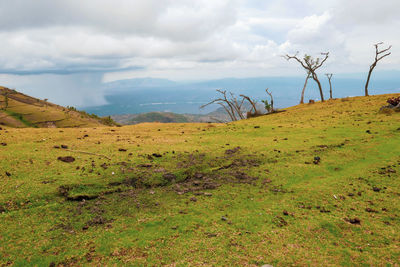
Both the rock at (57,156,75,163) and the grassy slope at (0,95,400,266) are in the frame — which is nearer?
the grassy slope at (0,95,400,266)

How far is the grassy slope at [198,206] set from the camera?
5406 mm

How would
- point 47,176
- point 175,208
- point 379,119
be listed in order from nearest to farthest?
point 175,208 → point 47,176 → point 379,119

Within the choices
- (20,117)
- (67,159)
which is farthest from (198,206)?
(20,117)

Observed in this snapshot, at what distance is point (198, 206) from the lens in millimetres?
7434

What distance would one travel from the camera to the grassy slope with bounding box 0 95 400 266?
541cm

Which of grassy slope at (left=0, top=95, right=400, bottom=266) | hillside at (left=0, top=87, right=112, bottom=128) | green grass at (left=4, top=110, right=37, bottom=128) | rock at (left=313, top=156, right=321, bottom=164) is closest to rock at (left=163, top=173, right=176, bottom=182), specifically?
grassy slope at (left=0, top=95, right=400, bottom=266)

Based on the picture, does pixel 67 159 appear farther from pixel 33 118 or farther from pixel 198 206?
pixel 33 118

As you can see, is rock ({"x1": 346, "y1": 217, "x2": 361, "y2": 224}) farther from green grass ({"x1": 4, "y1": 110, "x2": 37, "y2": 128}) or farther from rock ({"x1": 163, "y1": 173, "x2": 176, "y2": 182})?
green grass ({"x1": 4, "y1": 110, "x2": 37, "y2": 128})

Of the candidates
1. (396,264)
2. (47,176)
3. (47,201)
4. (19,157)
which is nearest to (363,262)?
(396,264)

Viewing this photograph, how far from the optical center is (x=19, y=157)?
9867 mm

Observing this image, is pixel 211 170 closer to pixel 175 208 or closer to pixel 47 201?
pixel 175 208

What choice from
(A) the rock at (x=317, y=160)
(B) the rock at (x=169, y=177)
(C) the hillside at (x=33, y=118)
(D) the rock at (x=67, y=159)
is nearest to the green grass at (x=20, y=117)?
(C) the hillside at (x=33, y=118)

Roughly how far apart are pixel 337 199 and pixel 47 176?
33.8ft

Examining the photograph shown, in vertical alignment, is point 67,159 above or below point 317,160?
above
